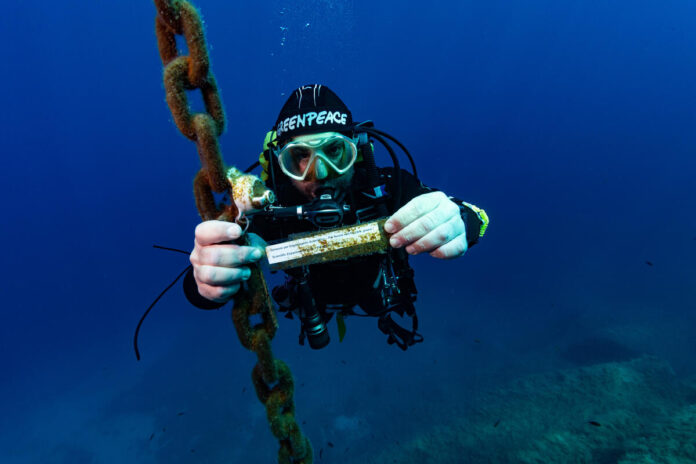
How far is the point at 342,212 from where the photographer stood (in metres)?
2.05

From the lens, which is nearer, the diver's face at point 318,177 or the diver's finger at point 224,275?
the diver's finger at point 224,275

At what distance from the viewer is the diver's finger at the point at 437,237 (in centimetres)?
175

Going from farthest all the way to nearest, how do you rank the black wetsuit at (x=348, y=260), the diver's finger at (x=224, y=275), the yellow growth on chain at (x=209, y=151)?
the black wetsuit at (x=348, y=260), the diver's finger at (x=224, y=275), the yellow growth on chain at (x=209, y=151)

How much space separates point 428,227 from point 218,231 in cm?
100

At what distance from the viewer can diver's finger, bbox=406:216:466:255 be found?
1751 mm

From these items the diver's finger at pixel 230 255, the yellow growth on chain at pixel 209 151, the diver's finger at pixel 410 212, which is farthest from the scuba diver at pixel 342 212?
the yellow growth on chain at pixel 209 151

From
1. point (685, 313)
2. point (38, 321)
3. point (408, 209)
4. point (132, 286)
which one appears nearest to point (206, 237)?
point (408, 209)

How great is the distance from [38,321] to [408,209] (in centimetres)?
5519

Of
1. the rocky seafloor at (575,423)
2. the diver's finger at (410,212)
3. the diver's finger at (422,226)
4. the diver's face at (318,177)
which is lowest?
the rocky seafloor at (575,423)

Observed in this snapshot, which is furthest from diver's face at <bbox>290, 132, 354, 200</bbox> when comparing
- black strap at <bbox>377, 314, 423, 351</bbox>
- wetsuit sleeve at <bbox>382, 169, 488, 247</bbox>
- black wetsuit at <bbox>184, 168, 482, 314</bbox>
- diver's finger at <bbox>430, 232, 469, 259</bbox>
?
black strap at <bbox>377, 314, 423, 351</bbox>

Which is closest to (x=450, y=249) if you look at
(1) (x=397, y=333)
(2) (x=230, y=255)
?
(2) (x=230, y=255)

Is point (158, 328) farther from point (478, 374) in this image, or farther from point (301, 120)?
point (301, 120)

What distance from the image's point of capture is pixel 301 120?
2963mm

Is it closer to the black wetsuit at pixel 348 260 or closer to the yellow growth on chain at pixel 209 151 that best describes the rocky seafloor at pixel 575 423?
the black wetsuit at pixel 348 260
